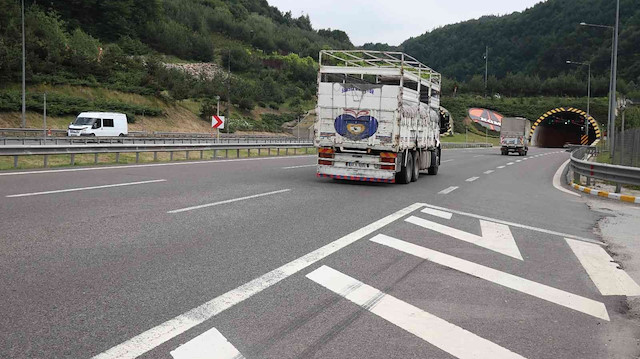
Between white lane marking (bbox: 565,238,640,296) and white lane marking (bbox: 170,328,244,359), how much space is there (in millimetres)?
3958

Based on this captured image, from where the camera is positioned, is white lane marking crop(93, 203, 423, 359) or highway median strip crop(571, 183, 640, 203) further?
highway median strip crop(571, 183, 640, 203)

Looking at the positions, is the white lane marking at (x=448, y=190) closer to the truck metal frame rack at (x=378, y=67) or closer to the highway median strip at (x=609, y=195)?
the truck metal frame rack at (x=378, y=67)

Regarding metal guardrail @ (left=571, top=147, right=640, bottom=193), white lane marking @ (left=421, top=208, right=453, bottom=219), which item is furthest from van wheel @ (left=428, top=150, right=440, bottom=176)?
white lane marking @ (left=421, top=208, right=453, bottom=219)

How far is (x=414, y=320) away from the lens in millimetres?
4617

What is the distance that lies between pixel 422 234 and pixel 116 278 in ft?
15.5

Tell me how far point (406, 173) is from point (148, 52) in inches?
3917

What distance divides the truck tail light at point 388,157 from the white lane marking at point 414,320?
9.81 metres

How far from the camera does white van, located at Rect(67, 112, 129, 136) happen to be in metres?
36.8

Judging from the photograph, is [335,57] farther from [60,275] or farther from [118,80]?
[118,80]

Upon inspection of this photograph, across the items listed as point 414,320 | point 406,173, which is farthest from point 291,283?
point 406,173

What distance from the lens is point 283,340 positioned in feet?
13.3

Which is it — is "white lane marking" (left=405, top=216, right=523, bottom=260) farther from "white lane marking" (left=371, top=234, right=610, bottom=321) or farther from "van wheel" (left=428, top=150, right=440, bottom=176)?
"van wheel" (left=428, top=150, right=440, bottom=176)

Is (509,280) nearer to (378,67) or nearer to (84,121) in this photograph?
(378,67)

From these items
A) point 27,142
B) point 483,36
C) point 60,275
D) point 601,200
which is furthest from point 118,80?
point 483,36
